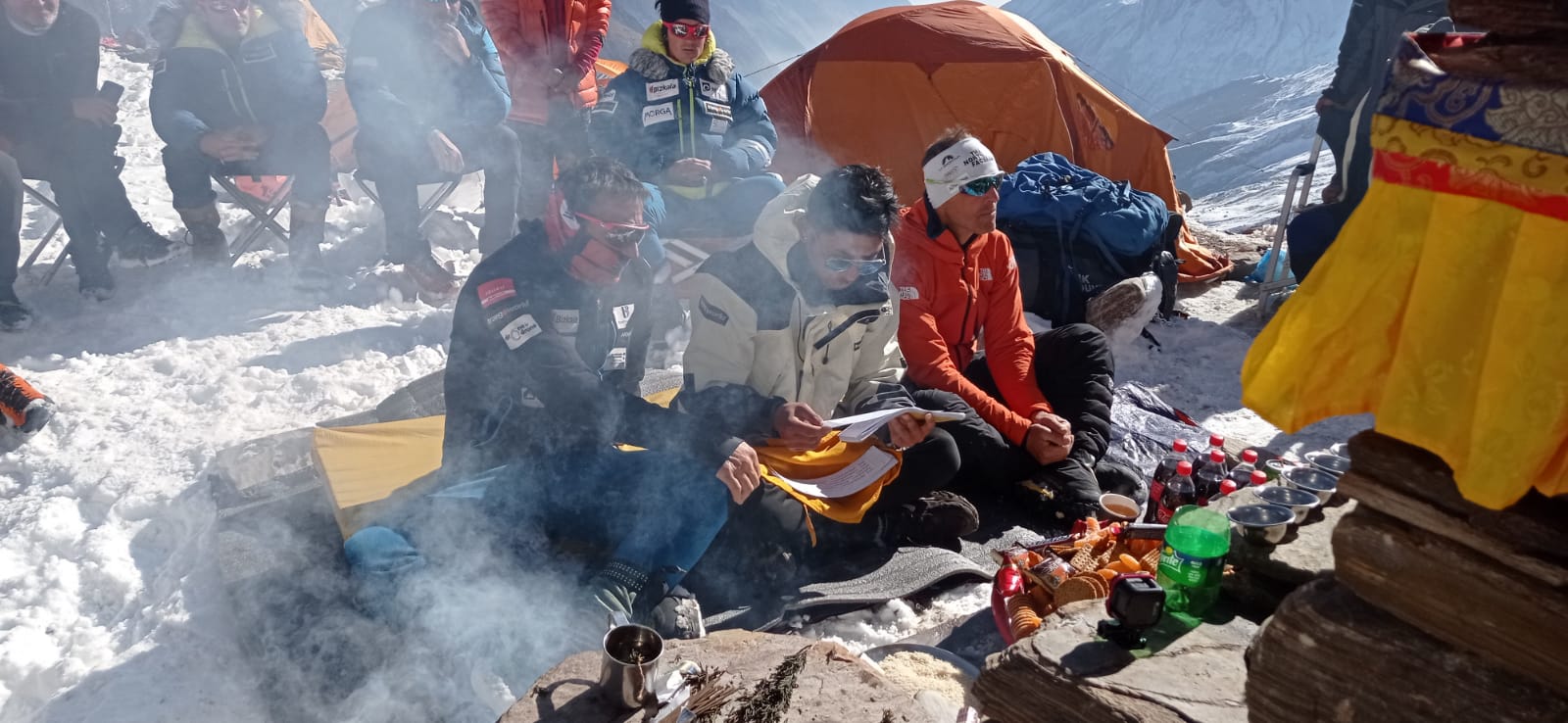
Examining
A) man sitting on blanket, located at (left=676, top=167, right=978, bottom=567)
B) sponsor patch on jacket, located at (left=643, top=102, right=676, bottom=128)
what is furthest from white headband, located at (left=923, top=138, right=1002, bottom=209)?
sponsor patch on jacket, located at (left=643, top=102, right=676, bottom=128)

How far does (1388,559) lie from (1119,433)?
3005 mm

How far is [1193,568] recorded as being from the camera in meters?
2.15

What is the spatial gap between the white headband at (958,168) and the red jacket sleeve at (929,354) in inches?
13.9

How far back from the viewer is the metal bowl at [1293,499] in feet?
7.81

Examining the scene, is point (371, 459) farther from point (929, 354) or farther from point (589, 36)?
point (589, 36)

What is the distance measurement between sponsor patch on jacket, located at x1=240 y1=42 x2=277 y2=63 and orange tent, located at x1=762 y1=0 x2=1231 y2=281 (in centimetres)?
341

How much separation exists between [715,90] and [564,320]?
2838 millimetres

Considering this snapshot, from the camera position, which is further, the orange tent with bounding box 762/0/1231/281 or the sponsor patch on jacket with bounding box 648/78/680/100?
the orange tent with bounding box 762/0/1231/281

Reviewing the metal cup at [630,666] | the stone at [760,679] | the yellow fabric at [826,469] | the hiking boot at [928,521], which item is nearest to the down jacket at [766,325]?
the yellow fabric at [826,469]

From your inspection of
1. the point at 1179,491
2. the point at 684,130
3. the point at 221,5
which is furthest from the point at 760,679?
the point at 221,5

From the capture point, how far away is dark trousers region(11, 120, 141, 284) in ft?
16.7

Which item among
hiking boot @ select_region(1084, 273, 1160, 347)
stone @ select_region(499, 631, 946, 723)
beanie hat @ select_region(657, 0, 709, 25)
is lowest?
hiking boot @ select_region(1084, 273, 1160, 347)

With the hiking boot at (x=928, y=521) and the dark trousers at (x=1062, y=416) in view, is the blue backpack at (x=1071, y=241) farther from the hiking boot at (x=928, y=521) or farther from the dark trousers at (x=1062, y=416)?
the hiking boot at (x=928, y=521)

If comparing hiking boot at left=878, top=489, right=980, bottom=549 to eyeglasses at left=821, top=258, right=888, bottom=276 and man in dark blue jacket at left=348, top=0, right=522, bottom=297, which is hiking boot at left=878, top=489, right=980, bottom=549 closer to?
eyeglasses at left=821, top=258, right=888, bottom=276
